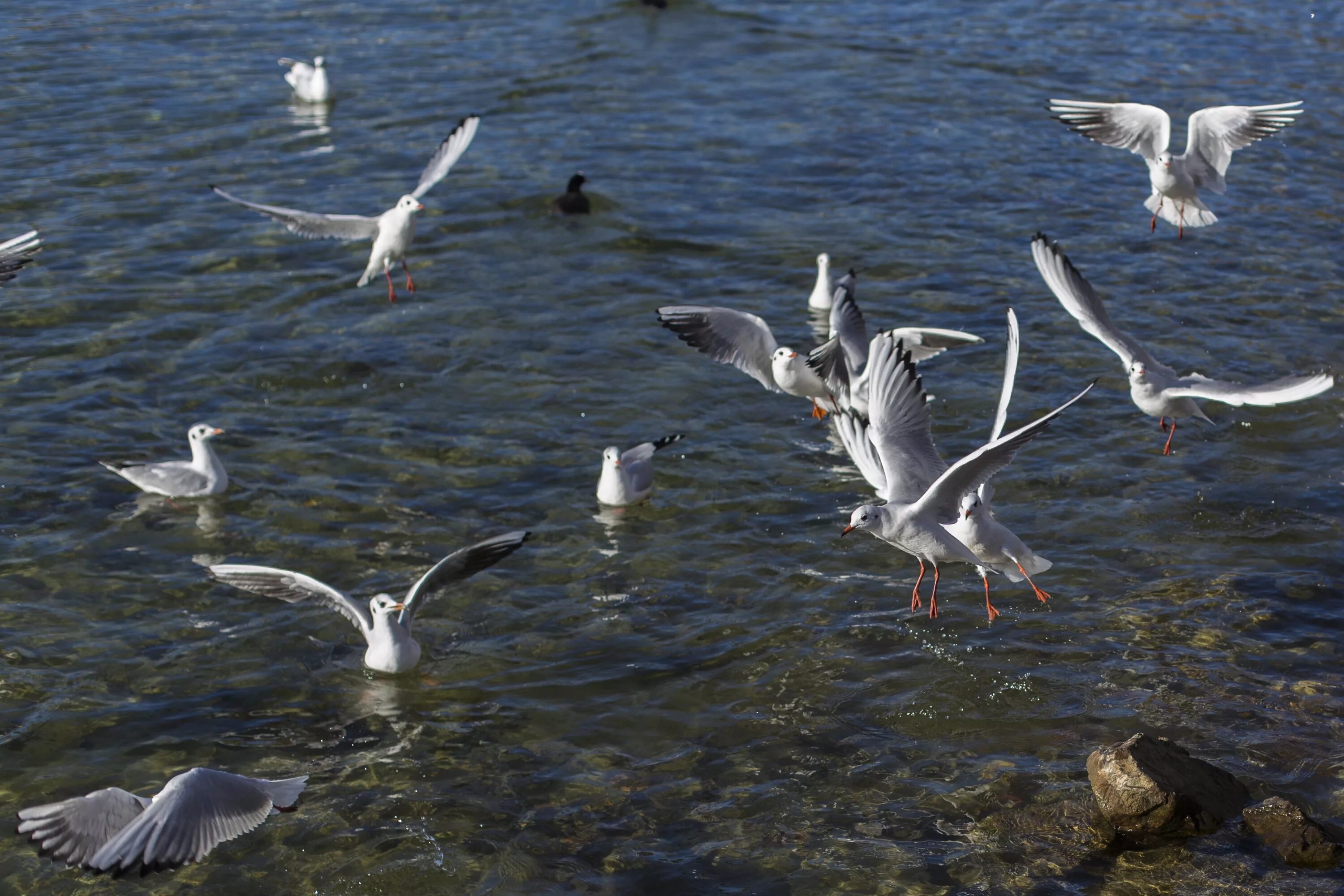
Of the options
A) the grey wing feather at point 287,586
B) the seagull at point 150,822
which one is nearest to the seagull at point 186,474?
the grey wing feather at point 287,586

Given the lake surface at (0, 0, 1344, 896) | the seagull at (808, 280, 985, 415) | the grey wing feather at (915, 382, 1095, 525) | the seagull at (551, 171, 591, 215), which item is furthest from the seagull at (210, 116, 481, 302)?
the grey wing feather at (915, 382, 1095, 525)

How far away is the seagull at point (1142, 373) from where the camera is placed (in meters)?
9.20

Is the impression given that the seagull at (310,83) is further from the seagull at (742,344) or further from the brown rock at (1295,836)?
the brown rock at (1295,836)

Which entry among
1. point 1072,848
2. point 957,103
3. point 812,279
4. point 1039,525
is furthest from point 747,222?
point 1072,848

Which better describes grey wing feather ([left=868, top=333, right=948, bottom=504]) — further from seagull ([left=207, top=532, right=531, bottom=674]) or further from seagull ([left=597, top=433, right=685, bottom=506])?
seagull ([left=207, top=532, right=531, bottom=674])

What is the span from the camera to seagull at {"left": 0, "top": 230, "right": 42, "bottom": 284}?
10.7 metres

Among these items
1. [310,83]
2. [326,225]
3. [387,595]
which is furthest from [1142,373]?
[310,83]

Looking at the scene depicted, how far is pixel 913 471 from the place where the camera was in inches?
357

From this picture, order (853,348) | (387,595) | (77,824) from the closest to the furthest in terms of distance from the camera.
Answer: (77,824) → (387,595) → (853,348)

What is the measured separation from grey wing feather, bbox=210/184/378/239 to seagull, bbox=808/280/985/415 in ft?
13.9

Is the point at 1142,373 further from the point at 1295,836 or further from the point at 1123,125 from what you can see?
the point at 1295,836

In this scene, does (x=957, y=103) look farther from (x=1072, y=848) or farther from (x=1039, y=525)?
(x=1072, y=848)

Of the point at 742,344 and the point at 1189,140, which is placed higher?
the point at 1189,140

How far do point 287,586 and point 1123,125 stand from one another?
28.8ft
